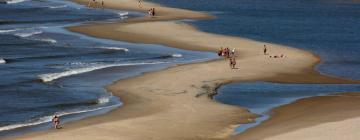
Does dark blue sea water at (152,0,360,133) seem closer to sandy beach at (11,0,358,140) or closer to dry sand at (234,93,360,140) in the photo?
dry sand at (234,93,360,140)

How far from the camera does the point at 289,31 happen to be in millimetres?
77625

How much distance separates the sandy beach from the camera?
3256cm

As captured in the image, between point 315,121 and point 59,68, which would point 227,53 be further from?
point 315,121

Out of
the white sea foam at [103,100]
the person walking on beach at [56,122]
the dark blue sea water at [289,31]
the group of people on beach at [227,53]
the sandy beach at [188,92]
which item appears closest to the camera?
the sandy beach at [188,92]

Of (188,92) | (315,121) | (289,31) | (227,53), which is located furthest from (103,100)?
(289,31)

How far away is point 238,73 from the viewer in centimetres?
4888

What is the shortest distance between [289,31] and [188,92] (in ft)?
123

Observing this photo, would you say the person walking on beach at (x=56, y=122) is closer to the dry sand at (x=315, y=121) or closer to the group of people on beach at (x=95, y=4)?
the dry sand at (x=315, y=121)

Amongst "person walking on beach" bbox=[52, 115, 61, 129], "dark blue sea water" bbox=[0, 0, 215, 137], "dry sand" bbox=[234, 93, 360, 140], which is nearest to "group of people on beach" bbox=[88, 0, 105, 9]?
"dark blue sea water" bbox=[0, 0, 215, 137]

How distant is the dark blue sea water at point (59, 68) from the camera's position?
37.6m

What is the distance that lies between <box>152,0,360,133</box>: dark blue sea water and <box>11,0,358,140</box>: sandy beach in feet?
3.63

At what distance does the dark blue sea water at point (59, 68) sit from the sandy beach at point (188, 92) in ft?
5.67

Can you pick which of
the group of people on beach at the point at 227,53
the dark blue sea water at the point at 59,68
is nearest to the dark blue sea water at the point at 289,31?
the group of people on beach at the point at 227,53

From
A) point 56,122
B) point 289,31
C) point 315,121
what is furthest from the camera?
point 289,31
